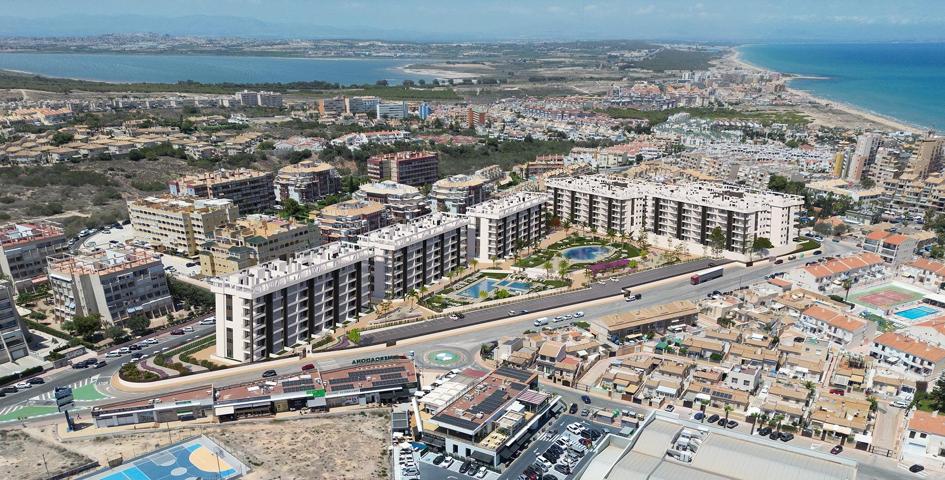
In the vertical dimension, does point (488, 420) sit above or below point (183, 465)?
above

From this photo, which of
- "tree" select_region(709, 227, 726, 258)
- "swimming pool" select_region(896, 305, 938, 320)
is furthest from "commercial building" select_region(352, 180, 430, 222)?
"swimming pool" select_region(896, 305, 938, 320)

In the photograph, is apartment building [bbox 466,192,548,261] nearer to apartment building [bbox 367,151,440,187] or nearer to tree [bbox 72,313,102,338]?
apartment building [bbox 367,151,440,187]

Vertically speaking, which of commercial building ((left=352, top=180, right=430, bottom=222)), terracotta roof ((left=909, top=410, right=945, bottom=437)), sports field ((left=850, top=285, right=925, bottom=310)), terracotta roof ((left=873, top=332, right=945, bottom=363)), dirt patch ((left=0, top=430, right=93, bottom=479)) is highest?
commercial building ((left=352, top=180, right=430, bottom=222))

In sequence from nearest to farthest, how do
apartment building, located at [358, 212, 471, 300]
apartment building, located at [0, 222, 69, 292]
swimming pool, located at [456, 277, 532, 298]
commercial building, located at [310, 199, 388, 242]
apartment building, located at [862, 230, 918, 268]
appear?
apartment building, located at [358, 212, 471, 300] → swimming pool, located at [456, 277, 532, 298] → apartment building, located at [0, 222, 69, 292] → apartment building, located at [862, 230, 918, 268] → commercial building, located at [310, 199, 388, 242]

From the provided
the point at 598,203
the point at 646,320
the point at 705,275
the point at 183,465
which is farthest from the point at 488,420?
the point at 598,203

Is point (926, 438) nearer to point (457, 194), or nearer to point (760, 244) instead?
point (760, 244)

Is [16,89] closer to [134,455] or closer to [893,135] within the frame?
[134,455]
